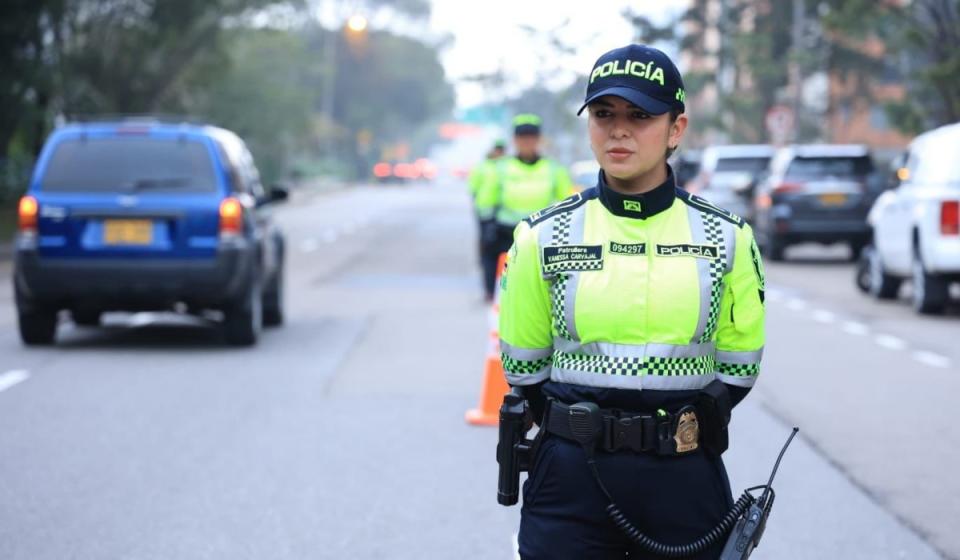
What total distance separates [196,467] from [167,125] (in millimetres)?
5672

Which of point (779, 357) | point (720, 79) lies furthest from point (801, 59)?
point (779, 357)

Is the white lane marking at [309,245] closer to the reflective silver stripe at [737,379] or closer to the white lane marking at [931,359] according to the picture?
the white lane marking at [931,359]

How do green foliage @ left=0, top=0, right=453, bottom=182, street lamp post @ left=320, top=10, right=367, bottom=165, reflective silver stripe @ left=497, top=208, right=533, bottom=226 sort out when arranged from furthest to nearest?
street lamp post @ left=320, top=10, right=367, bottom=165
green foliage @ left=0, top=0, right=453, bottom=182
reflective silver stripe @ left=497, top=208, right=533, bottom=226

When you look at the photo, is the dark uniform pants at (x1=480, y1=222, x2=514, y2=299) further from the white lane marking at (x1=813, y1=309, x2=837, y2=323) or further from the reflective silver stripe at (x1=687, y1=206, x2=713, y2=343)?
the reflective silver stripe at (x1=687, y1=206, x2=713, y2=343)

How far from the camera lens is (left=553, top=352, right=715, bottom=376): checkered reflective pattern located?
3732 mm

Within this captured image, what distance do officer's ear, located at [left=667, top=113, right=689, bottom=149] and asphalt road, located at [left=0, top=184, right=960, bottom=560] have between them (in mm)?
2949

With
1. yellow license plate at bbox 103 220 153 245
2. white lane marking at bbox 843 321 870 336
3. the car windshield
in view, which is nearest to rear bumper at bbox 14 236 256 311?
yellow license plate at bbox 103 220 153 245

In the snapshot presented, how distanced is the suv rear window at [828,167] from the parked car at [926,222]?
734 cm

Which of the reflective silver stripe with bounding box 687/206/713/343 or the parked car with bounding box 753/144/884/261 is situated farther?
the parked car with bounding box 753/144/884/261

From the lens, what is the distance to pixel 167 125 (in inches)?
527

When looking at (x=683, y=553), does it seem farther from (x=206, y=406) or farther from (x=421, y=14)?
(x=421, y=14)

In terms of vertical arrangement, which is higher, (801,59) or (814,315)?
(801,59)

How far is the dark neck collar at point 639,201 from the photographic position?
379 cm

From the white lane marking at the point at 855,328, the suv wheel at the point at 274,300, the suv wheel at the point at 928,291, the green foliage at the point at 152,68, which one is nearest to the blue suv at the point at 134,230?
the suv wheel at the point at 274,300
